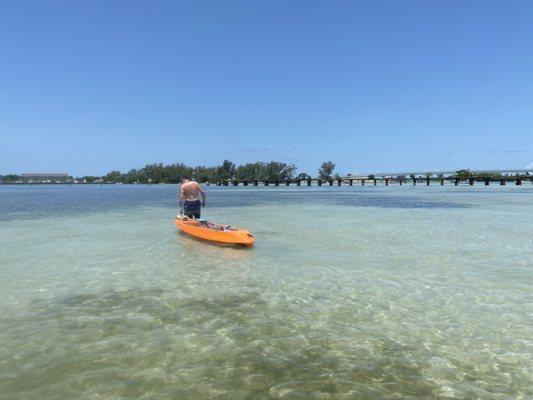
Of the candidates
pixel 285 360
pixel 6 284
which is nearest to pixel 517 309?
pixel 285 360

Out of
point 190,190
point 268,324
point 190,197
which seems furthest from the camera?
point 190,197

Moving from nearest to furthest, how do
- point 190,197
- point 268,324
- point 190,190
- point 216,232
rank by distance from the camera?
point 268,324
point 216,232
point 190,190
point 190,197

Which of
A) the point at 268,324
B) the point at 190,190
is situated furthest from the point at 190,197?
the point at 268,324

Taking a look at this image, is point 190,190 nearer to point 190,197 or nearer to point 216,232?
point 190,197

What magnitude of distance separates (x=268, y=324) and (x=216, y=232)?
34.5ft

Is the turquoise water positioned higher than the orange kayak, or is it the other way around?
the orange kayak

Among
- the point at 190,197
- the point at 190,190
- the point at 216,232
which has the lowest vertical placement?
the point at 216,232

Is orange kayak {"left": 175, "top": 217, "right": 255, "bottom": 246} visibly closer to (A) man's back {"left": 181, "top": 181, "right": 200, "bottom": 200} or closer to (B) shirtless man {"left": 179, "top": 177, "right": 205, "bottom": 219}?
(B) shirtless man {"left": 179, "top": 177, "right": 205, "bottom": 219}

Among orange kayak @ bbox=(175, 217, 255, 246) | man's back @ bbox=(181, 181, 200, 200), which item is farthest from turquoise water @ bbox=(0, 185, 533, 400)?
man's back @ bbox=(181, 181, 200, 200)

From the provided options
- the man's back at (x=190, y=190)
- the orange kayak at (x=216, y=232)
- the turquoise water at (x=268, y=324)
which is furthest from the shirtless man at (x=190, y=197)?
the turquoise water at (x=268, y=324)

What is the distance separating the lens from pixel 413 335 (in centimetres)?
774

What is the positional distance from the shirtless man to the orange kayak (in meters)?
0.50

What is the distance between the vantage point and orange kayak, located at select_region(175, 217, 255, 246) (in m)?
17.7

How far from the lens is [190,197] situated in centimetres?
2189
